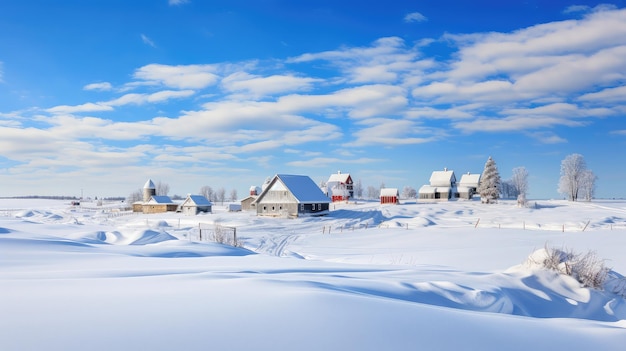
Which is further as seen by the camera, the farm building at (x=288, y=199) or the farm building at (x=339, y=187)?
the farm building at (x=339, y=187)

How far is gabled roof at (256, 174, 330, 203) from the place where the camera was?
54625 mm

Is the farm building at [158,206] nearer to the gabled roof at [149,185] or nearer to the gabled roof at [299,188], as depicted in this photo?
the gabled roof at [149,185]

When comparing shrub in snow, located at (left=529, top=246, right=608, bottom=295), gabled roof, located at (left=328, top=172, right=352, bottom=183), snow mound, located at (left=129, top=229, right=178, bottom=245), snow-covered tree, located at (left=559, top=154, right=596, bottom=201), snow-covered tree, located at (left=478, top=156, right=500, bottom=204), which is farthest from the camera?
gabled roof, located at (left=328, top=172, right=352, bottom=183)

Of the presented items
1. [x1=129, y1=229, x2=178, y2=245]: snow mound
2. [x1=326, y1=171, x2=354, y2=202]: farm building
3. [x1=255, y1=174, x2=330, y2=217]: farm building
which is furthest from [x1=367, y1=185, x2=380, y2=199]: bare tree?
[x1=129, y1=229, x2=178, y2=245]: snow mound

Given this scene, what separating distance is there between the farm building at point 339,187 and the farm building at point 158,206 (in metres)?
35.8

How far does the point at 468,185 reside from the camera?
9706 cm

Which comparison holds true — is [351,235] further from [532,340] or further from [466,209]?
[466,209]

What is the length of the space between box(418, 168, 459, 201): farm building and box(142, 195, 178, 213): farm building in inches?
2004

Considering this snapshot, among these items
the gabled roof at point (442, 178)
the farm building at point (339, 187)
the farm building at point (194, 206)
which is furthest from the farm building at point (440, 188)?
the farm building at point (194, 206)

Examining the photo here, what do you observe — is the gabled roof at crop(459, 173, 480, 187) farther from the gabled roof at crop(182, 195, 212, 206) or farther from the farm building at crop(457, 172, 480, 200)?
the gabled roof at crop(182, 195, 212, 206)

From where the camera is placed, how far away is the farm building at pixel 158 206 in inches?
Answer: 2913

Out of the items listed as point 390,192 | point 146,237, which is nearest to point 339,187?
point 390,192

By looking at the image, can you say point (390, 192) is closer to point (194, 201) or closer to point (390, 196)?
point (390, 196)

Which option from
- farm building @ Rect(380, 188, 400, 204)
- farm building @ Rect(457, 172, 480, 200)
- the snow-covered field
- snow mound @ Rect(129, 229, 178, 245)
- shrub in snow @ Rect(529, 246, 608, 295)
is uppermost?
farm building @ Rect(457, 172, 480, 200)
